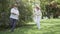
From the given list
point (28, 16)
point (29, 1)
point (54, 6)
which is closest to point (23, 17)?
point (28, 16)

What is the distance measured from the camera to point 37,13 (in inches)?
632

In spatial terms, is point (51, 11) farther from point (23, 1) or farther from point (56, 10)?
point (23, 1)

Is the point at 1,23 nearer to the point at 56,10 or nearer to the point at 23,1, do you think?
the point at 23,1

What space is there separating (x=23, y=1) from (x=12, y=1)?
52.3 inches

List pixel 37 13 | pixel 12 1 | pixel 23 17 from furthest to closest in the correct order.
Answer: pixel 23 17, pixel 12 1, pixel 37 13

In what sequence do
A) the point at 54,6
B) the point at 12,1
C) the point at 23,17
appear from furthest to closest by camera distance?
the point at 54,6, the point at 23,17, the point at 12,1

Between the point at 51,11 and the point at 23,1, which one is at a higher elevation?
the point at 23,1

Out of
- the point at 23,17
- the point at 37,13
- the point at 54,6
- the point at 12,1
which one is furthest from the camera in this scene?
the point at 54,6

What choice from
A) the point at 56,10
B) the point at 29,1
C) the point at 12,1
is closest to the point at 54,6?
the point at 56,10

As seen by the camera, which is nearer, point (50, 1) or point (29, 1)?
point (29, 1)

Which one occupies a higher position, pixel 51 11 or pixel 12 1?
pixel 12 1

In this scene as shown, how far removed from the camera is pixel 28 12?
731 inches

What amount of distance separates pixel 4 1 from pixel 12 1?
2.04 feet

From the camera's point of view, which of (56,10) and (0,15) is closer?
(0,15)
